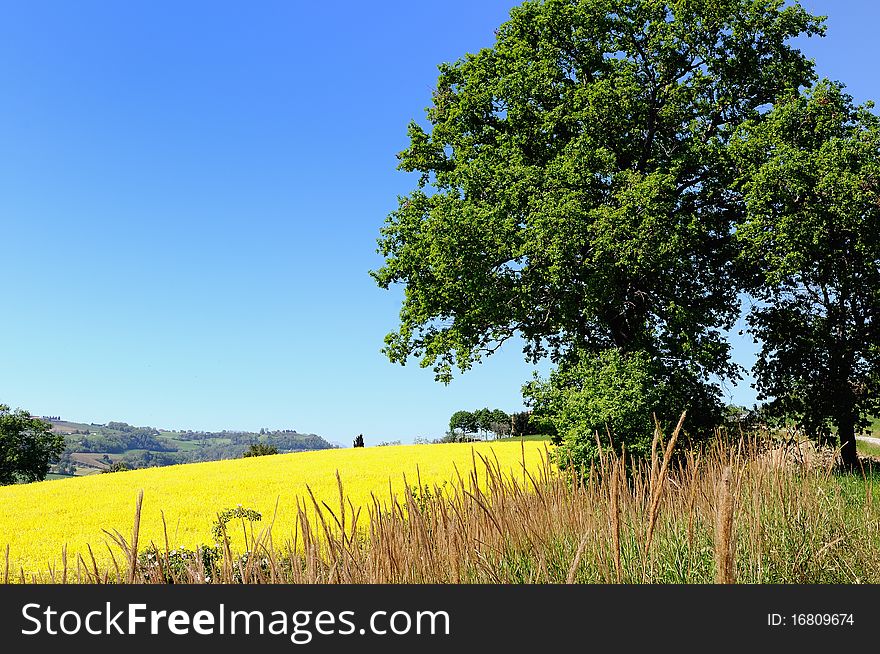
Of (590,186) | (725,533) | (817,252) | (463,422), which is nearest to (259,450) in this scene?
(463,422)

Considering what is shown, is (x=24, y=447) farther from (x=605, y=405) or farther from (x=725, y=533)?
(x=725, y=533)

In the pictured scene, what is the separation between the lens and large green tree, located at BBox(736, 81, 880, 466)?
15617mm

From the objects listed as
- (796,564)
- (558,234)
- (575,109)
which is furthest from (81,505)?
(796,564)

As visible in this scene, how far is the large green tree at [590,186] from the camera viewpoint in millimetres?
16266

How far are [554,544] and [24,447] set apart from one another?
44522 millimetres

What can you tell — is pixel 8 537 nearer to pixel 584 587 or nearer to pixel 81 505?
pixel 81 505

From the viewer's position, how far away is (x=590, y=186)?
17344mm

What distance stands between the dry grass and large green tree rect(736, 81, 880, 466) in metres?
10.5

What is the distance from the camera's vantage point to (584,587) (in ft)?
13.9

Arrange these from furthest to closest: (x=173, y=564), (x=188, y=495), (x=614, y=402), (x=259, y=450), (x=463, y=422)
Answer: (x=463, y=422) < (x=259, y=450) < (x=188, y=495) < (x=614, y=402) < (x=173, y=564)

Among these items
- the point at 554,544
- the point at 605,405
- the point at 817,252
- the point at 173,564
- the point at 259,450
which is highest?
the point at 817,252

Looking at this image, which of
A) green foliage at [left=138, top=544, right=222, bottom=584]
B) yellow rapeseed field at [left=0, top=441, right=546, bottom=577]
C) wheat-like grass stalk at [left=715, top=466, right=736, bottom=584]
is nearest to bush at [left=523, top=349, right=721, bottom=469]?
yellow rapeseed field at [left=0, top=441, right=546, bottom=577]

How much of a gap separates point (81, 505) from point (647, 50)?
2051 centimetres

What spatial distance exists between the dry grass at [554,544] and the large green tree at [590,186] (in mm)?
10183
